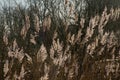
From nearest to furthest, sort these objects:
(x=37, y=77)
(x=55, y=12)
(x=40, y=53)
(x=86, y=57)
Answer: (x=40, y=53) → (x=37, y=77) → (x=86, y=57) → (x=55, y=12)

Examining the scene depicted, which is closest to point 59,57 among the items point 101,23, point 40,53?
point 40,53

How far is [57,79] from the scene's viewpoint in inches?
184

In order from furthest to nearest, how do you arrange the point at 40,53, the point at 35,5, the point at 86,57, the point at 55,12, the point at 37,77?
the point at 35,5 → the point at 55,12 → the point at 86,57 → the point at 37,77 → the point at 40,53

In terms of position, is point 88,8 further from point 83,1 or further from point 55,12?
point 55,12

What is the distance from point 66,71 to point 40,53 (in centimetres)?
50

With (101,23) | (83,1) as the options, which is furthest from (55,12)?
(101,23)

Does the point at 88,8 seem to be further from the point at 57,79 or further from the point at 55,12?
the point at 57,79

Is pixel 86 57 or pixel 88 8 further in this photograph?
pixel 88 8

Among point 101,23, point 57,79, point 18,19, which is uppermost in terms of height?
point 18,19

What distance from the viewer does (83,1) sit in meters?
19.3

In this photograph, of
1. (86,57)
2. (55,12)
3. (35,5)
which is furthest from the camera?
(35,5)

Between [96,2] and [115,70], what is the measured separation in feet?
47.1

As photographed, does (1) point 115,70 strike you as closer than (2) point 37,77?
No

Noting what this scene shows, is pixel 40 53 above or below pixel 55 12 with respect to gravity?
below
